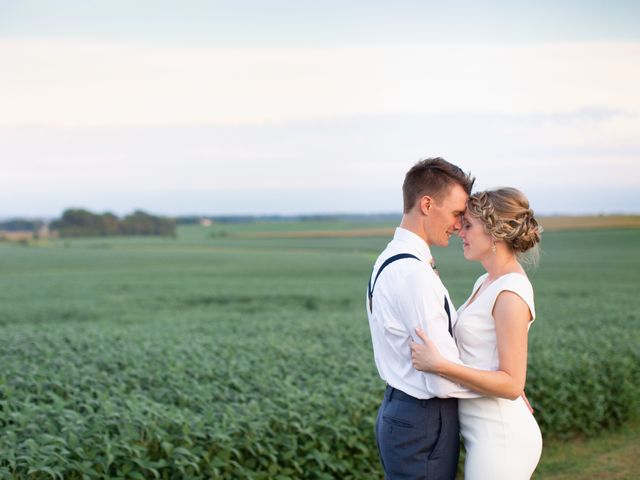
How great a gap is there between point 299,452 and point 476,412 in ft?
11.8

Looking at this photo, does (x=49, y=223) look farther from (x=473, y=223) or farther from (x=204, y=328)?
(x=473, y=223)

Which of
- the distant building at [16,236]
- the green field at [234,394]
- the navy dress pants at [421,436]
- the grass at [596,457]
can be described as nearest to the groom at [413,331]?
the navy dress pants at [421,436]

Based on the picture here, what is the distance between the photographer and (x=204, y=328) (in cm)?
1683

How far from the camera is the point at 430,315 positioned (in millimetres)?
3299

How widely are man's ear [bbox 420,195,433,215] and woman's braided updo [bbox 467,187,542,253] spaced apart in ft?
0.70

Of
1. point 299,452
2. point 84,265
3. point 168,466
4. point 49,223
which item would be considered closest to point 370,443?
point 299,452

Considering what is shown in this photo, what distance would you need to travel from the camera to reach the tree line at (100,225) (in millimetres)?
104188

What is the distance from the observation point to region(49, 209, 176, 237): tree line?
104m

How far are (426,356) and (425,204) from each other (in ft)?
2.42

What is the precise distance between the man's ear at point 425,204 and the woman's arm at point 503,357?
1.74 ft

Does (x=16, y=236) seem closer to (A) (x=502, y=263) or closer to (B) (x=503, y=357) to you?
(A) (x=502, y=263)

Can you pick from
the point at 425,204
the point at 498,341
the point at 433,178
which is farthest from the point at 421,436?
the point at 433,178

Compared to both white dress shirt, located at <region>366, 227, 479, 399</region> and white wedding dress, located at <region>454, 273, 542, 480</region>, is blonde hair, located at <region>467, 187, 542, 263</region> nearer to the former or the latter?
white wedding dress, located at <region>454, 273, 542, 480</region>

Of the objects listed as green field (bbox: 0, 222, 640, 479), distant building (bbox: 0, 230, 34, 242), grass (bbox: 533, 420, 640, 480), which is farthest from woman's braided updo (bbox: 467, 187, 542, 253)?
distant building (bbox: 0, 230, 34, 242)
